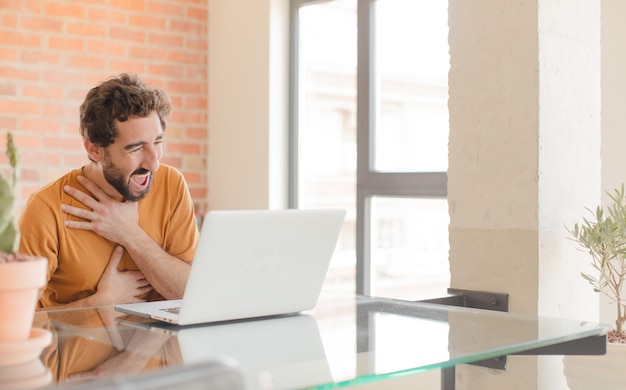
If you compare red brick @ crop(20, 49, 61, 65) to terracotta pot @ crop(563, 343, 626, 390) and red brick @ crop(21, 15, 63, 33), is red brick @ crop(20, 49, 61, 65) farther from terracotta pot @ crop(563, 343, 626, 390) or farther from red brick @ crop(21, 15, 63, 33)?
terracotta pot @ crop(563, 343, 626, 390)

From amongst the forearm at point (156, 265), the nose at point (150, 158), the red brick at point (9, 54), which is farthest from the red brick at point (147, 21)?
the forearm at point (156, 265)

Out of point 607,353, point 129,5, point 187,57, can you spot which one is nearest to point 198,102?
point 187,57

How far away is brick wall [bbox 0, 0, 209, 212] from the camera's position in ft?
12.5

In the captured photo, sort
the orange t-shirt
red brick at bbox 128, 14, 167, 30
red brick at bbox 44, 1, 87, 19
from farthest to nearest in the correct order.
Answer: red brick at bbox 128, 14, 167, 30 → red brick at bbox 44, 1, 87, 19 → the orange t-shirt

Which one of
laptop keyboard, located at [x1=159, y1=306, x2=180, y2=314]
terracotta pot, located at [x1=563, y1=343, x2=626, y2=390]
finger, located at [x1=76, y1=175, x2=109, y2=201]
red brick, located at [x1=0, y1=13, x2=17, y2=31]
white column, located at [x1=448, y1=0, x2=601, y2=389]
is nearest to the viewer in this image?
laptop keyboard, located at [x1=159, y1=306, x2=180, y2=314]

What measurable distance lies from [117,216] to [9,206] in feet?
4.68

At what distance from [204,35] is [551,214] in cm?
260

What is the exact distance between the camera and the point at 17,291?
121 cm

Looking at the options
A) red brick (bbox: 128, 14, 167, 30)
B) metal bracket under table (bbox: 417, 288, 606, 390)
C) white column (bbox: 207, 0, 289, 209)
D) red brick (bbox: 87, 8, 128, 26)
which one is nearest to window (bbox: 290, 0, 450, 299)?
white column (bbox: 207, 0, 289, 209)

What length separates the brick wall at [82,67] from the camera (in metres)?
3.80

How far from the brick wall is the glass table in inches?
85.4

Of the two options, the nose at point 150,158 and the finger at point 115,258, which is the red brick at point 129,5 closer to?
the nose at point 150,158

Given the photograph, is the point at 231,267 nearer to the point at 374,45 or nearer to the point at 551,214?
the point at 551,214

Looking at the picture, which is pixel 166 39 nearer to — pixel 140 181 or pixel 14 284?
pixel 140 181
